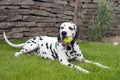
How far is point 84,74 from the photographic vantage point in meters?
6.06

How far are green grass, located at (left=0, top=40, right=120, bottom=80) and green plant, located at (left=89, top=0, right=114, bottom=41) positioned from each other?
2.38 metres

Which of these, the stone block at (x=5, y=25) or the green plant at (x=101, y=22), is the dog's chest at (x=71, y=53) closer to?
the stone block at (x=5, y=25)

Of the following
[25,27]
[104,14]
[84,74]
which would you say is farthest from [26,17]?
[84,74]

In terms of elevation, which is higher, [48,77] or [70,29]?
[70,29]

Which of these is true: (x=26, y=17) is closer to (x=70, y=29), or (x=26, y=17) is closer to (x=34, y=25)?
(x=34, y=25)

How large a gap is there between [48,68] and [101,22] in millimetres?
4479

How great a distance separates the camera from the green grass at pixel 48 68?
5840 mm

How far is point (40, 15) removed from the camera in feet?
32.5

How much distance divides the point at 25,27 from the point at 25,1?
2.29ft

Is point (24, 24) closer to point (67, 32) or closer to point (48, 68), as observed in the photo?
point (67, 32)

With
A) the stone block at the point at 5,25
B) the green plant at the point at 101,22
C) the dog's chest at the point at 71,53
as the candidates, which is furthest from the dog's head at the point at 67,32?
the green plant at the point at 101,22

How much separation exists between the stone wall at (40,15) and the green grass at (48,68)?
5.18 ft

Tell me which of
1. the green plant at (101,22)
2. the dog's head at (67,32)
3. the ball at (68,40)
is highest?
the dog's head at (67,32)

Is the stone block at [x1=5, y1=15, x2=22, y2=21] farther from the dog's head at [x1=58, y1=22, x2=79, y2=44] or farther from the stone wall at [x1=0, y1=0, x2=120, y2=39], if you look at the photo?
the dog's head at [x1=58, y1=22, x2=79, y2=44]
